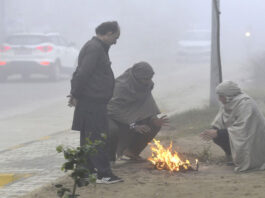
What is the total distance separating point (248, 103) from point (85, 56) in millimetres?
1795

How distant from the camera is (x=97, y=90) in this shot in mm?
6395

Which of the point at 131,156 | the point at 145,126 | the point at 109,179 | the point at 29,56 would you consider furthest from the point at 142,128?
the point at 29,56

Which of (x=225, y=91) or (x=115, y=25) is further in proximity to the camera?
(x=225, y=91)

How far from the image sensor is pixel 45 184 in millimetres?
6707

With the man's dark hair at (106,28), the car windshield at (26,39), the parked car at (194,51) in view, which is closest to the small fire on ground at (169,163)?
the man's dark hair at (106,28)

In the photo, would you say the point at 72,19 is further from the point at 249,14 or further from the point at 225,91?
the point at 225,91

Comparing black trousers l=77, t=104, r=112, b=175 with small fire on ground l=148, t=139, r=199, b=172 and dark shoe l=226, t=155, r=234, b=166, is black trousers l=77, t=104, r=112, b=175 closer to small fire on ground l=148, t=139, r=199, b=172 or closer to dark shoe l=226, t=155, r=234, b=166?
small fire on ground l=148, t=139, r=199, b=172

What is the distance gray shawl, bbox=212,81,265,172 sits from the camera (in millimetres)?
6797

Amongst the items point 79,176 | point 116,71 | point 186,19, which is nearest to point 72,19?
point 186,19

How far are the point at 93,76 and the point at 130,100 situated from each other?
1.07 metres

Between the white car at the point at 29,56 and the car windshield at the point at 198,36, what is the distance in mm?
14800

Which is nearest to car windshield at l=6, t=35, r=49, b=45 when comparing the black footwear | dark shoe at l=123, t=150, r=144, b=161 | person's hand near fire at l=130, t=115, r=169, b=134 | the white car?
the white car

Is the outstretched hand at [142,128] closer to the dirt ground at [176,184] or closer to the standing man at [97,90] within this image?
the dirt ground at [176,184]

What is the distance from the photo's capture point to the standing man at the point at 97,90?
6328mm
